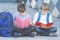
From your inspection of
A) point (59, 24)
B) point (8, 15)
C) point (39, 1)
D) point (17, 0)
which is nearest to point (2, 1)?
point (17, 0)

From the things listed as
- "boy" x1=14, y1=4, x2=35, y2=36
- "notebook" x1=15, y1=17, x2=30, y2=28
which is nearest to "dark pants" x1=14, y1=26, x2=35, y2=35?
"boy" x1=14, y1=4, x2=35, y2=36

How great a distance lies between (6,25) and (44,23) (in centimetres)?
90

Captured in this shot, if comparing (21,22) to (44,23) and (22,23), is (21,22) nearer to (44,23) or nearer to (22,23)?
(22,23)

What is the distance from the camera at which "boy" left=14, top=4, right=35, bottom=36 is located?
5.83m

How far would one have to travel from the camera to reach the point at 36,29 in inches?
234


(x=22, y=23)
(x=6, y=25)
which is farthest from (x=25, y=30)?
(x=6, y=25)

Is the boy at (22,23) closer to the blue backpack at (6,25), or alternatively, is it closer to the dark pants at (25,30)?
the dark pants at (25,30)

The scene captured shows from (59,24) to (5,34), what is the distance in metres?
2.72

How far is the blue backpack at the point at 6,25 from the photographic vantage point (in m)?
5.76

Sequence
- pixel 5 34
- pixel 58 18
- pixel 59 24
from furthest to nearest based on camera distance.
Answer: pixel 58 18, pixel 59 24, pixel 5 34

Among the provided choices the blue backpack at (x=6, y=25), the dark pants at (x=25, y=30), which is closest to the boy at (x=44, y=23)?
the dark pants at (x=25, y=30)

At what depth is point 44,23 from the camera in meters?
6.02

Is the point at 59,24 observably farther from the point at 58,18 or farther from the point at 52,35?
the point at 52,35

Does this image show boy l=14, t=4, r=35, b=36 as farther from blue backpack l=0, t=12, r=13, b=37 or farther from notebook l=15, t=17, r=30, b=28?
blue backpack l=0, t=12, r=13, b=37
